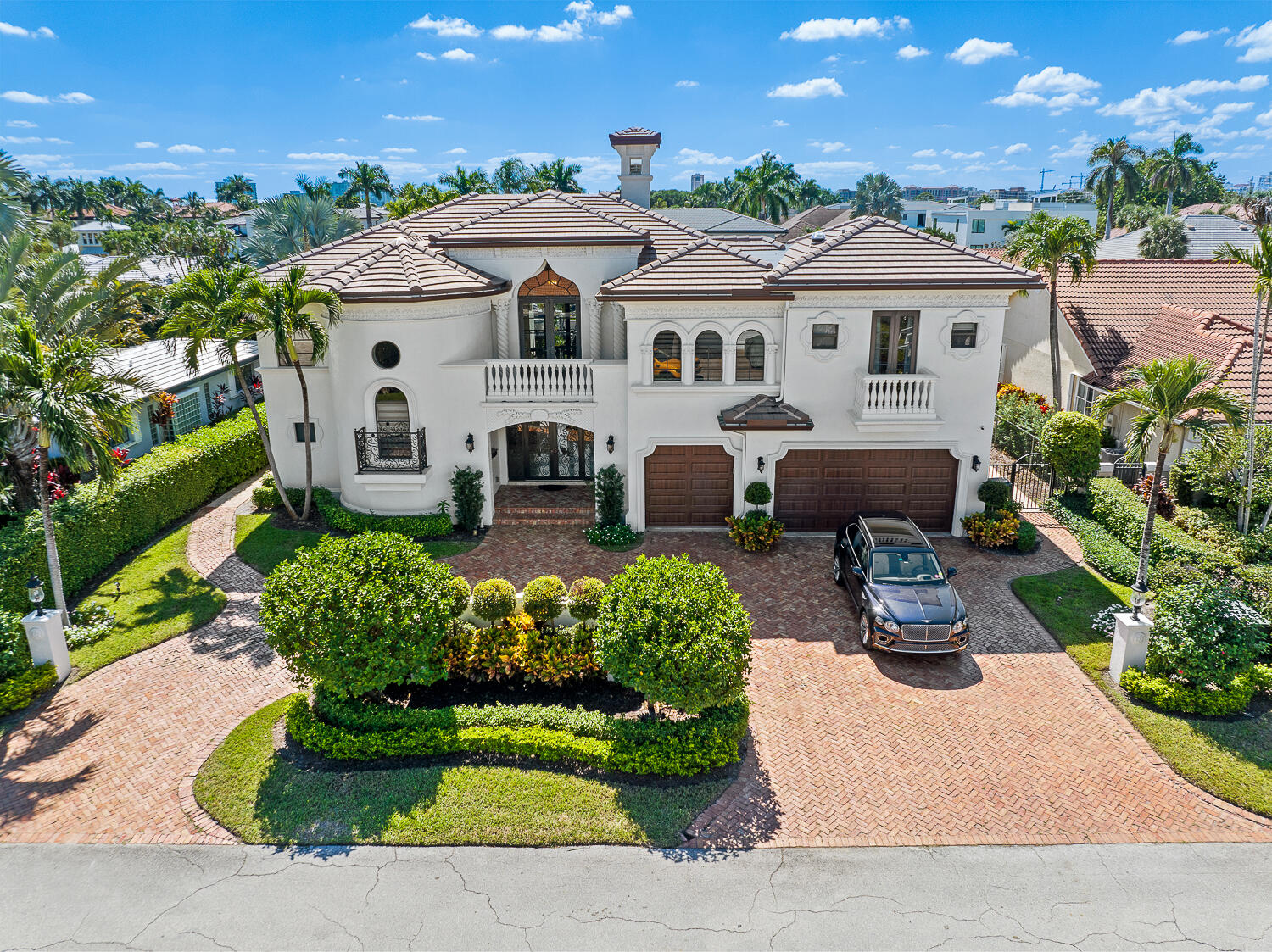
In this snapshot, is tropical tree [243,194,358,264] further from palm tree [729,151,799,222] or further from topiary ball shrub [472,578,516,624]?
palm tree [729,151,799,222]

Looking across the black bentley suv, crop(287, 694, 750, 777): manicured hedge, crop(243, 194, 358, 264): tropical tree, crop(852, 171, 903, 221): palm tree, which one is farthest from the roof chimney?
crop(852, 171, 903, 221): palm tree

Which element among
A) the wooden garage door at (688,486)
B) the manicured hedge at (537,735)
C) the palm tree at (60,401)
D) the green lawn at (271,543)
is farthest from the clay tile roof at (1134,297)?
the palm tree at (60,401)

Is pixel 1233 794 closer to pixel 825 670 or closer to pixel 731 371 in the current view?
pixel 825 670

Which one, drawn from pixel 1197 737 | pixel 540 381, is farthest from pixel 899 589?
pixel 540 381

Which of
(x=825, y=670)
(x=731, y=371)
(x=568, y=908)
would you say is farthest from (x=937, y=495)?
(x=568, y=908)

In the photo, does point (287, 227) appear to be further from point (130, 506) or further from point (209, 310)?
point (130, 506)

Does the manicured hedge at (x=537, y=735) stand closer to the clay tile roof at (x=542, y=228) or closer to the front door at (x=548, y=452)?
the front door at (x=548, y=452)
